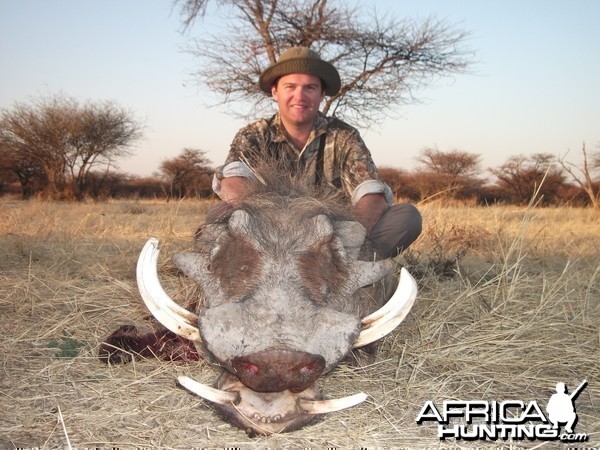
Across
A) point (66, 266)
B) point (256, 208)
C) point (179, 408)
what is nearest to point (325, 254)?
point (256, 208)

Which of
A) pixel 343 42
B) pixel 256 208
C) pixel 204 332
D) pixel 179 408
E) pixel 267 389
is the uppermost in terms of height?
pixel 343 42

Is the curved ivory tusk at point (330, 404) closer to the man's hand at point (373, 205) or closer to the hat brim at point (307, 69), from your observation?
the man's hand at point (373, 205)

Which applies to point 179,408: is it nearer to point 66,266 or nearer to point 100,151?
point 66,266

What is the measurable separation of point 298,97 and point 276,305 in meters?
2.26

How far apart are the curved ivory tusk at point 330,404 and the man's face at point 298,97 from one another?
7.67 ft

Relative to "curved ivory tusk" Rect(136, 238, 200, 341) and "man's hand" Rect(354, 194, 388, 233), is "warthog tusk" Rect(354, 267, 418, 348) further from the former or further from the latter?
"man's hand" Rect(354, 194, 388, 233)

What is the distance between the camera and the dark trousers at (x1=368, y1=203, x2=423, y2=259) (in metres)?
3.14

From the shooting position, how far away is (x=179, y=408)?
1.96 metres

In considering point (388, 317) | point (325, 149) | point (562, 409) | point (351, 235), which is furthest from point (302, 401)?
point (325, 149)

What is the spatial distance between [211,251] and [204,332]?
44 centimetres

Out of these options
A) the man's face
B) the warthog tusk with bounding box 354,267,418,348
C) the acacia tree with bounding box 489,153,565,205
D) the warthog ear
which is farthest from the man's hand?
the acacia tree with bounding box 489,153,565,205

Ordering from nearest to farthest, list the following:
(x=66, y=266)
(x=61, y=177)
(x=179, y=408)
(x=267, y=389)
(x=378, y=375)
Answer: (x=267, y=389) < (x=179, y=408) < (x=378, y=375) < (x=66, y=266) < (x=61, y=177)
